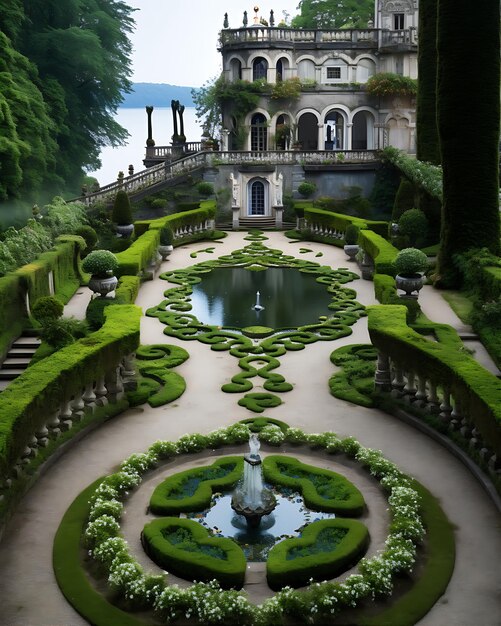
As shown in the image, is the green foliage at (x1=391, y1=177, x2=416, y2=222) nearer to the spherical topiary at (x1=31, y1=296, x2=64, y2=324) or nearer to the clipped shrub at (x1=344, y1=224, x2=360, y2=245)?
the clipped shrub at (x1=344, y1=224, x2=360, y2=245)

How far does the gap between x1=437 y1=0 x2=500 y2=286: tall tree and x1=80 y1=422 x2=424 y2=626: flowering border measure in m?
14.8

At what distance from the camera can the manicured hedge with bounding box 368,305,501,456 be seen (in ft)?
44.4

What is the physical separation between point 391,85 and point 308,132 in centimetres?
800

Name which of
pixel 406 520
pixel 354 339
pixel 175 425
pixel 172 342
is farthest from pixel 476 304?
pixel 406 520

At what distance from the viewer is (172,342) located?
78.7 feet

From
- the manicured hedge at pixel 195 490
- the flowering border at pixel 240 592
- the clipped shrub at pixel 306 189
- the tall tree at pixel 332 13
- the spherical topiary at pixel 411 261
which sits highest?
the tall tree at pixel 332 13

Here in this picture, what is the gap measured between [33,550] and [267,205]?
37.8 m

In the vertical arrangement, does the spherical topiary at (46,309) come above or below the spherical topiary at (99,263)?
below

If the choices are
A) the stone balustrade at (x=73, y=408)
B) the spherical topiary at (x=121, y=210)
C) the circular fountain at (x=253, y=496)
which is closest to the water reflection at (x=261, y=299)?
the spherical topiary at (x=121, y=210)

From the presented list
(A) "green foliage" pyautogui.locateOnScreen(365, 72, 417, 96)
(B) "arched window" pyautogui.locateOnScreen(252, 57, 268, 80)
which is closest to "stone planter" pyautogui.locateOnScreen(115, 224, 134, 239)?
(B) "arched window" pyautogui.locateOnScreen(252, 57, 268, 80)

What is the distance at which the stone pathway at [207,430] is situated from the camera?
10883 mm

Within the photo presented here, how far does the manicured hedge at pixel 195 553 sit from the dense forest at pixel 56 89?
2880 centimetres

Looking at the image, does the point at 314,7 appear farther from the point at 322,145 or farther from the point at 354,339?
the point at 354,339

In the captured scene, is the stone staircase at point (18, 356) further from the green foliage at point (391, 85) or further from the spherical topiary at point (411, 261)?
the green foliage at point (391, 85)
